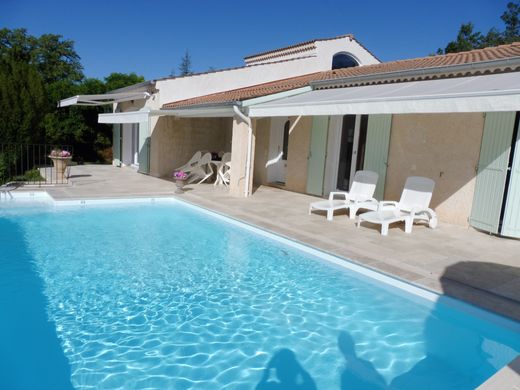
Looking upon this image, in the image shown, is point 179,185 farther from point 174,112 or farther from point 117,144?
point 117,144

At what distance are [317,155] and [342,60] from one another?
15.2 m

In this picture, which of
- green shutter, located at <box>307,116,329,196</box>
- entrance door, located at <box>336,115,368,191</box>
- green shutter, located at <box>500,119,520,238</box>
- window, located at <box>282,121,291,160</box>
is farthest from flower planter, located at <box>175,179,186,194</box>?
green shutter, located at <box>500,119,520,238</box>

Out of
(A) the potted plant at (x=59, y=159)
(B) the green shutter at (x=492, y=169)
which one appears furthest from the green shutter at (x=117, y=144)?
(B) the green shutter at (x=492, y=169)

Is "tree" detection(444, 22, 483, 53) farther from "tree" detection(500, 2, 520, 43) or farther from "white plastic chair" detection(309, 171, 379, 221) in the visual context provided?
"white plastic chair" detection(309, 171, 379, 221)

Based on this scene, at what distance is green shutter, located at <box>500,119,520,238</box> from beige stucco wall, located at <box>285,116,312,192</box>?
1012cm

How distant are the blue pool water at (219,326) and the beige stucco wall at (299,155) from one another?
1010 centimetres

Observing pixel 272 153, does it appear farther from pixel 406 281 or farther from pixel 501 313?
pixel 501 313

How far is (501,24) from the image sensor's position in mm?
69625

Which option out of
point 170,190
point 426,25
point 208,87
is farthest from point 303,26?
point 170,190

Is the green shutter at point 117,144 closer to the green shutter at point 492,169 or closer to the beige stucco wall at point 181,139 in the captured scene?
the beige stucco wall at point 181,139

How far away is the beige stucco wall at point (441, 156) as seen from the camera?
45.5 ft

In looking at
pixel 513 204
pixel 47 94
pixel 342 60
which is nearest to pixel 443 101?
pixel 513 204

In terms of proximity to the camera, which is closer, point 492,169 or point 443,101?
point 443,101

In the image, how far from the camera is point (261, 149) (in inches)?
966
